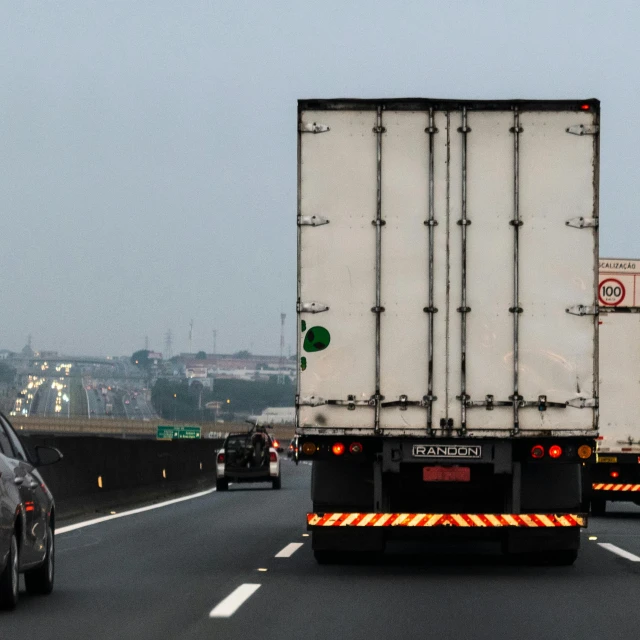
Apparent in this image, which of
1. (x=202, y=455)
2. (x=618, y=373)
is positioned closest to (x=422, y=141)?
(x=618, y=373)

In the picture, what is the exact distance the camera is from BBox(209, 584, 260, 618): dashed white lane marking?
11102 millimetres

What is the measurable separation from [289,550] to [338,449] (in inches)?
137

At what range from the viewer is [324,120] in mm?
14070

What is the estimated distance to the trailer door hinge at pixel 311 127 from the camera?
1405 centimetres

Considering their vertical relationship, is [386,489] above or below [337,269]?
below

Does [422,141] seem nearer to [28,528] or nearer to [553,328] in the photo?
[553,328]

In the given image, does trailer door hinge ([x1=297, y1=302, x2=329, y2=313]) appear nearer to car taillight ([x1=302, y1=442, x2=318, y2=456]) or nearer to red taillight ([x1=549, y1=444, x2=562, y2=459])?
car taillight ([x1=302, y1=442, x2=318, y2=456])

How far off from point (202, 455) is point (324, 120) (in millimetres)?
28879

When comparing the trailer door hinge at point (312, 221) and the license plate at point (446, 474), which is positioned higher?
the trailer door hinge at point (312, 221)

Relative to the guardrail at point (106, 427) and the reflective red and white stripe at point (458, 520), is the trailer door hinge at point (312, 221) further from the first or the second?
the guardrail at point (106, 427)

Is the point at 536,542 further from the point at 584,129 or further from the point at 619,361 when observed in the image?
the point at 619,361

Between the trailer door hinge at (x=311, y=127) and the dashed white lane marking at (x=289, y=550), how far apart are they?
491cm

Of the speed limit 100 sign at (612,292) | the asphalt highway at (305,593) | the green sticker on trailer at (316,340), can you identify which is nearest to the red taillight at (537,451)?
the asphalt highway at (305,593)

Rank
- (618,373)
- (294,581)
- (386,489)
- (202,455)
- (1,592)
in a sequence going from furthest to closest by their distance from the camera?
(202,455)
(618,373)
(386,489)
(294,581)
(1,592)
